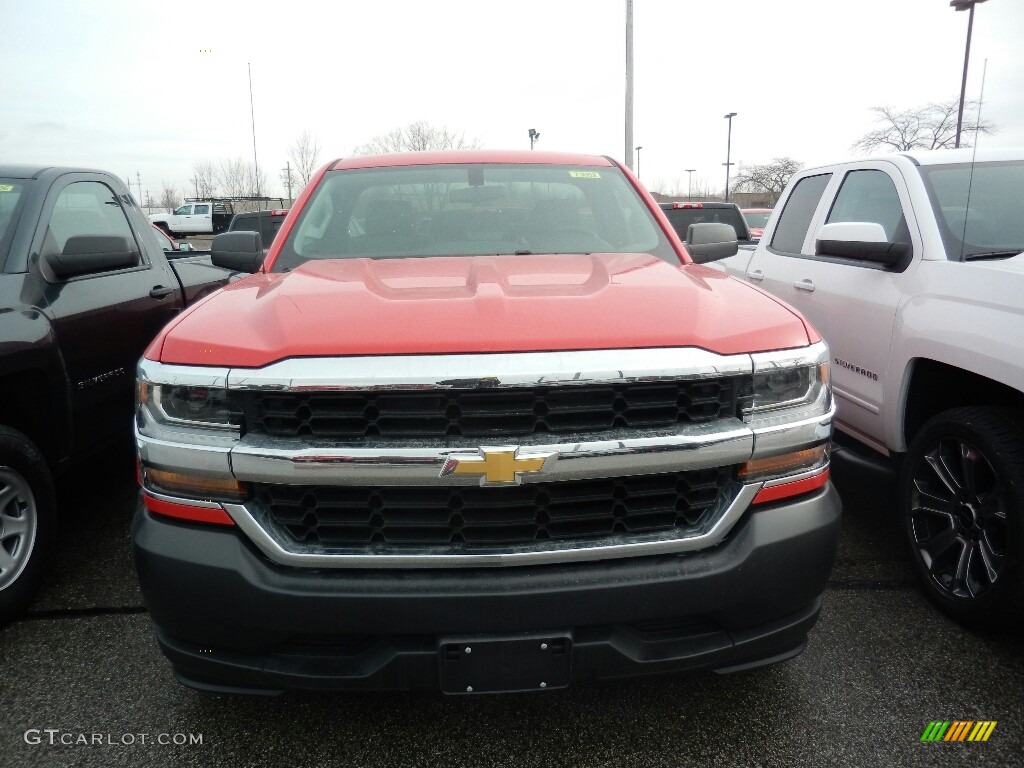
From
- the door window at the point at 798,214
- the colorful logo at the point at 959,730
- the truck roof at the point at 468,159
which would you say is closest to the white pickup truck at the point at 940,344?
the door window at the point at 798,214

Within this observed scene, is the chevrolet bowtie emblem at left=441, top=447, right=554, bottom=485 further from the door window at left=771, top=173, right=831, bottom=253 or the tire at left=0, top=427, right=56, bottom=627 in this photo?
the door window at left=771, top=173, right=831, bottom=253

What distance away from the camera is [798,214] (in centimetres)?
501

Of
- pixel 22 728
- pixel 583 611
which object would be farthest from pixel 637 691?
pixel 22 728

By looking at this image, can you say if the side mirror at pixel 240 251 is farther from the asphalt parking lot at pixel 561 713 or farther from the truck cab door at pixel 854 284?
the truck cab door at pixel 854 284

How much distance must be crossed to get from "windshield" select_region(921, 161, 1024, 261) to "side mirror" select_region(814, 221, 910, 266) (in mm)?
215

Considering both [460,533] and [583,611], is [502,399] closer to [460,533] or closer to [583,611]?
[460,533]

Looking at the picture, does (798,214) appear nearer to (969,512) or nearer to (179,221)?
(969,512)

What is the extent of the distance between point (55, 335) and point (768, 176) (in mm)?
61786

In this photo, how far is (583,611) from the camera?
1.87 meters

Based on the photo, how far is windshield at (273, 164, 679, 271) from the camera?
3201mm

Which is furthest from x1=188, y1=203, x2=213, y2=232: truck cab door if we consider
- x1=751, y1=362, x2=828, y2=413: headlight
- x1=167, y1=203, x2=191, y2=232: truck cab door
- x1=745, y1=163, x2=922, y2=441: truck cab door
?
x1=751, y1=362, x2=828, y2=413: headlight

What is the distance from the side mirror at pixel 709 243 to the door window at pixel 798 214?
4.89 ft

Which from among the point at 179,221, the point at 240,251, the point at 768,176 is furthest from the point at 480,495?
the point at 768,176

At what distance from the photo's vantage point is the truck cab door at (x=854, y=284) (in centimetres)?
354
